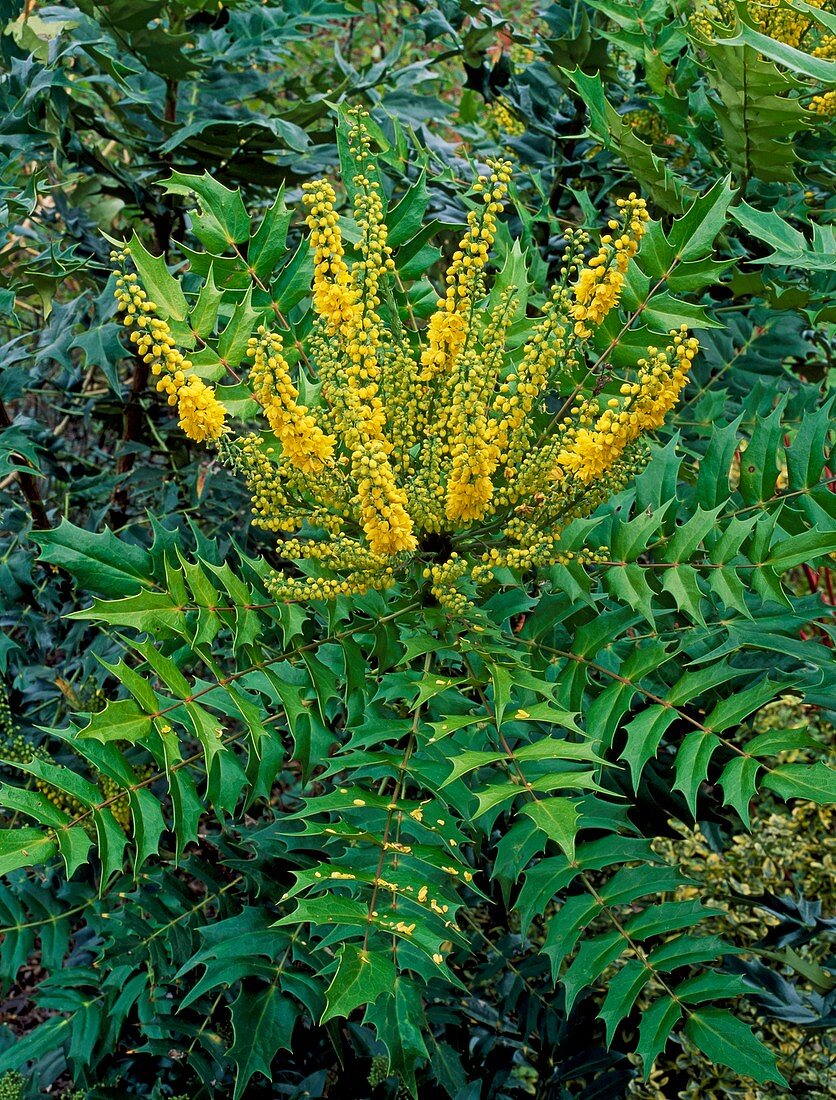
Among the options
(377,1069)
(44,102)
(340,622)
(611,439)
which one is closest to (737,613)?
(611,439)

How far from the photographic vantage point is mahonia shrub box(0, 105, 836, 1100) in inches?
60.0

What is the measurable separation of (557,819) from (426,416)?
68cm

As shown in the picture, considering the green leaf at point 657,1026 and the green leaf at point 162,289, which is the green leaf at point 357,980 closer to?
the green leaf at point 657,1026

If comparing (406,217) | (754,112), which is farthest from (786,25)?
(406,217)

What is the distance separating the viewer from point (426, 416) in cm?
176

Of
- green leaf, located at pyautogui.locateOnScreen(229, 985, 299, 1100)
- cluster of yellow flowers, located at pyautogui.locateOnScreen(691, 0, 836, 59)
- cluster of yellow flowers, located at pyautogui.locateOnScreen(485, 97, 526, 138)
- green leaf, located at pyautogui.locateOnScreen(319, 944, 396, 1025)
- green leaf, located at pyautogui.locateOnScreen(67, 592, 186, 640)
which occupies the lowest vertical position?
green leaf, located at pyautogui.locateOnScreen(229, 985, 299, 1100)

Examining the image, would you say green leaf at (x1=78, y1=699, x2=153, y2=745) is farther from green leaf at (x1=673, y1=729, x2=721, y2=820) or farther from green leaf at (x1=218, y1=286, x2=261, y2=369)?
green leaf at (x1=673, y1=729, x2=721, y2=820)

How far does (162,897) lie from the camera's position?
84.0 inches

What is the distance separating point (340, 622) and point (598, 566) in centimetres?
45

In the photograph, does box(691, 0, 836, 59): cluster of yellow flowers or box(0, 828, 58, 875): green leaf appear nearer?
box(0, 828, 58, 875): green leaf

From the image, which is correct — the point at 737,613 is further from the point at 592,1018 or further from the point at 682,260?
the point at 592,1018

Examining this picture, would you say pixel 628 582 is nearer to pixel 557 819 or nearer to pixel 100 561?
pixel 557 819

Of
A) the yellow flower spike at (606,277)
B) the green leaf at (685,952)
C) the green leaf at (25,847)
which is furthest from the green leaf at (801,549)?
the green leaf at (25,847)

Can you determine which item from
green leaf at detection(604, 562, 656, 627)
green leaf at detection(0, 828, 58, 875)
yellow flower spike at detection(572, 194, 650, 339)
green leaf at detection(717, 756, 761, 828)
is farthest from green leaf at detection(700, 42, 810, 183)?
green leaf at detection(0, 828, 58, 875)
